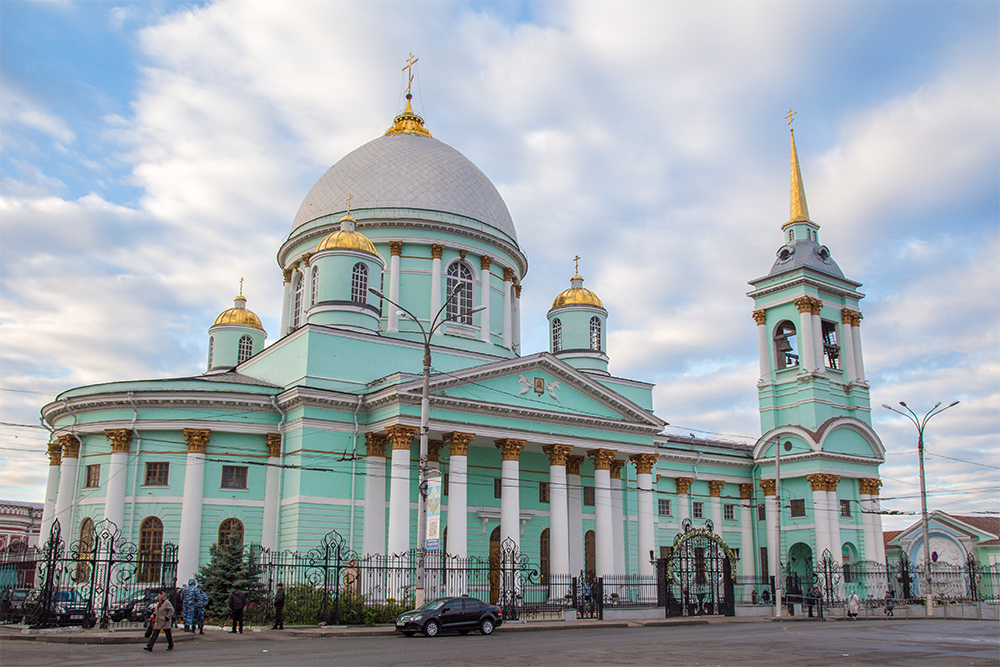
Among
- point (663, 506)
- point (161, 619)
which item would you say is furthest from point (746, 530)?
point (161, 619)

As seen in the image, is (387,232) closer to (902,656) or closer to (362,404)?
(362,404)

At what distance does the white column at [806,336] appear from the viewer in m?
43.4

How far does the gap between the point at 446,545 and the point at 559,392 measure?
7308mm

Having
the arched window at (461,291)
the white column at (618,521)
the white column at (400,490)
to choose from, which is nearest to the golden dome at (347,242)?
the arched window at (461,291)

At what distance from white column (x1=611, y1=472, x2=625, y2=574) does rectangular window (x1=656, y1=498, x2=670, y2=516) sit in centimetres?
576

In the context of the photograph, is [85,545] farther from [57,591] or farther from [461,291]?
[461,291]

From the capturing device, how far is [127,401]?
30.1 metres

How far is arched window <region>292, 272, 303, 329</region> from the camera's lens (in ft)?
127

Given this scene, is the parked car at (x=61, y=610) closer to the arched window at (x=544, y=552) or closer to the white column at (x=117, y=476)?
the white column at (x=117, y=476)

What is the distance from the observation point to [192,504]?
29.0m

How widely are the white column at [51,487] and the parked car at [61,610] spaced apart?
32.0 ft

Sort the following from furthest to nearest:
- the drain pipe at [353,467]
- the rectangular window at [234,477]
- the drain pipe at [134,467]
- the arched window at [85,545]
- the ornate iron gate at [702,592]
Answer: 1. the ornate iron gate at [702,592]
2. the rectangular window at [234,477]
3. the drain pipe at [353,467]
4. the drain pipe at [134,467]
5. the arched window at [85,545]

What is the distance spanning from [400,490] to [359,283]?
9293 millimetres

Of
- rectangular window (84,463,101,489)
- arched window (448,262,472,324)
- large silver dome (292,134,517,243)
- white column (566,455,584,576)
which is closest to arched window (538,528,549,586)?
white column (566,455,584,576)
